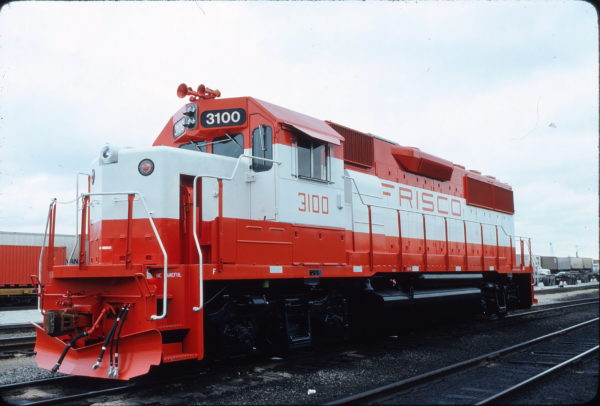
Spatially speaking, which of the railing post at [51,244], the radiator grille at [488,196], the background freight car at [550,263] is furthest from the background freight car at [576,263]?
the railing post at [51,244]

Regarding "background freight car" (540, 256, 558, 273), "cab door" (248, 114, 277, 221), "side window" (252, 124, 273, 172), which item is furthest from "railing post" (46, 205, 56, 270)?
"background freight car" (540, 256, 558, 273)

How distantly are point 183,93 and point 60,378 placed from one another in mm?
4351

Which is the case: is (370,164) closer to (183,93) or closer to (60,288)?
(183,93)

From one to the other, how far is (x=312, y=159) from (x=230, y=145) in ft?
4.24

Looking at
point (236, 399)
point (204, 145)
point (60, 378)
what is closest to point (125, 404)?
point (236, 399)

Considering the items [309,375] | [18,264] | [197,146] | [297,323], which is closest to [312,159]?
[197,146]

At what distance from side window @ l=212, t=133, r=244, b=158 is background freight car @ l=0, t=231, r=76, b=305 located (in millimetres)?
16924

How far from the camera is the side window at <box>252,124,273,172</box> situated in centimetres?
730

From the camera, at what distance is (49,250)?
6824mm

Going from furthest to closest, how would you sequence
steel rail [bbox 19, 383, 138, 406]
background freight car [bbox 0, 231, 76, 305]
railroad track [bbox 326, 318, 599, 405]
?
background freight car [bbox 0, 231, 76, 305] < railroad track [bbox 326, 318, 599, 405] < steel rail [bbox 19, 383, 138, 406]

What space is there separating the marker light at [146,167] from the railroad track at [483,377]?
3.65 m

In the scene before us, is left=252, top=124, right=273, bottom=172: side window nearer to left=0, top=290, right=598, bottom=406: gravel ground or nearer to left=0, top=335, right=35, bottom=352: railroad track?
left=0, top=290, right=598, bottom=406: gravel ground

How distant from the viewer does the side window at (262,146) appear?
23.9ft

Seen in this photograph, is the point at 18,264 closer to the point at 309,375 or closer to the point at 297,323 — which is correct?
the point at 297,323
